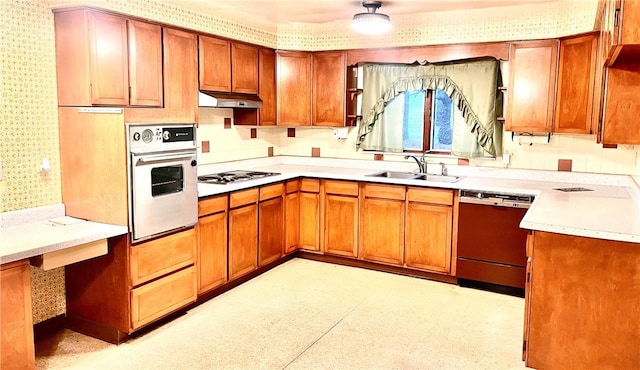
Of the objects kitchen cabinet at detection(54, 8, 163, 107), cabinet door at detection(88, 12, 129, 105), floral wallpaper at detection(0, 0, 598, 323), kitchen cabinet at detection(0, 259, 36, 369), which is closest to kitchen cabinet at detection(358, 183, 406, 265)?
floral wallpaper at detection(0, 0, 598, 323)

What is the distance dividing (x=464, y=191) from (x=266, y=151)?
2.34 meters

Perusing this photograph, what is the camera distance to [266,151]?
18.4 ft

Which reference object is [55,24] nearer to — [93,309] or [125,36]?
[125,36]

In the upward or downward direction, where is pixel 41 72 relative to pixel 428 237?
upward

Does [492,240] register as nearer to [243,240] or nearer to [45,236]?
[243,240]

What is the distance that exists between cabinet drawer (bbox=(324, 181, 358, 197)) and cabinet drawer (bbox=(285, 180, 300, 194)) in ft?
0.98

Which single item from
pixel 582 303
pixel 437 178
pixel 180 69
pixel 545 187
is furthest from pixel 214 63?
pixel 582 303

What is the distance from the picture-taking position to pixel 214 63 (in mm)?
4324

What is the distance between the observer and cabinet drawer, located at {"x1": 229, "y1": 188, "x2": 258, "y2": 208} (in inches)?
162

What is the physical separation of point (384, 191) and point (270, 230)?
1.13m

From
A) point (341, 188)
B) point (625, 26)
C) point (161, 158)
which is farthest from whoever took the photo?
point (341, 188)

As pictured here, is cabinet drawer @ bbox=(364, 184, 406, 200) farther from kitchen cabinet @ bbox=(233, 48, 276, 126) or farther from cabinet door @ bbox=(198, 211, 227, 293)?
cabinet door @ bbox=(198, 211, 227, 293)

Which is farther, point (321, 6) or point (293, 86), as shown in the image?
point (293, 86)

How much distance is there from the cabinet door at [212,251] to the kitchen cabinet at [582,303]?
231cm
